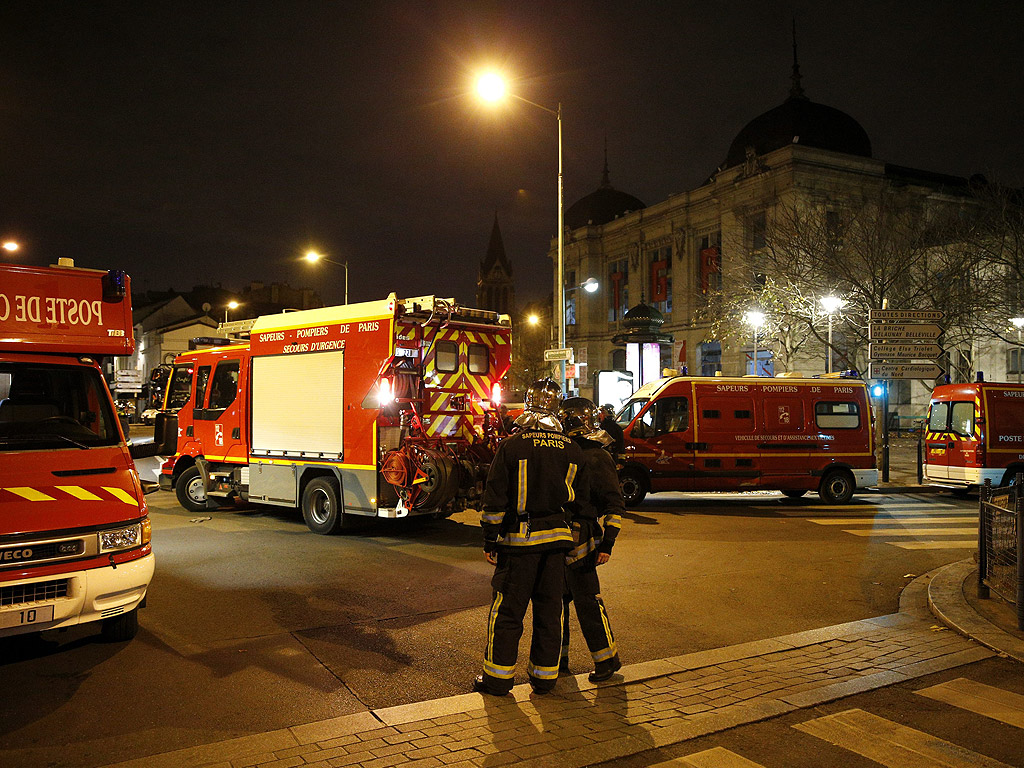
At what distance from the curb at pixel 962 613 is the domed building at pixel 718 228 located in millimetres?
20838

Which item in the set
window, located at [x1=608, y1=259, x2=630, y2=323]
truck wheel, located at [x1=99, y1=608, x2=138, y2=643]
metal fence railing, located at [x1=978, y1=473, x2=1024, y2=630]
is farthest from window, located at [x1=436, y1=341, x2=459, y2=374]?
window, located at [x1=608, y1=259, x2=630, y2=323]

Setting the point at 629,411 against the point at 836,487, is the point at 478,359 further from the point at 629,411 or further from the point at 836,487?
the point at 836,487

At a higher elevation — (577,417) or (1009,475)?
(577,417)

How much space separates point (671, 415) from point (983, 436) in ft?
21.6

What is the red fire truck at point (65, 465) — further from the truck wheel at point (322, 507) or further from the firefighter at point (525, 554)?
the truck wheel at point (322, 507)

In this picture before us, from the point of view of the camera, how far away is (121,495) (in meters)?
5.55

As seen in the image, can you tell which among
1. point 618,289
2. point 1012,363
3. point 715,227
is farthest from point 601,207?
point 1012,363

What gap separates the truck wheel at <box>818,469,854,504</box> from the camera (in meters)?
15.3

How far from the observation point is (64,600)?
16.6 ft

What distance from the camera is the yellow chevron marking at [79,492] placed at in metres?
5.33

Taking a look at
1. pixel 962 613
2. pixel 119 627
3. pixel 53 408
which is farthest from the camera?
pixel 962 613

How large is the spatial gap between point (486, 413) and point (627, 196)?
6557 cm

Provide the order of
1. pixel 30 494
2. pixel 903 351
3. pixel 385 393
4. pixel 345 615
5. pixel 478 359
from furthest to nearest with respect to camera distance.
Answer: pixel 903 351 < pixel 478 359 < pixel 385 393 < pixel 345 615 < pixel 30 494

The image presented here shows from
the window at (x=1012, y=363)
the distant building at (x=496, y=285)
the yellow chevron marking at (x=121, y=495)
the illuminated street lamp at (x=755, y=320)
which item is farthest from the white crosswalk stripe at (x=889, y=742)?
the distant building at (x=496, y=285)
